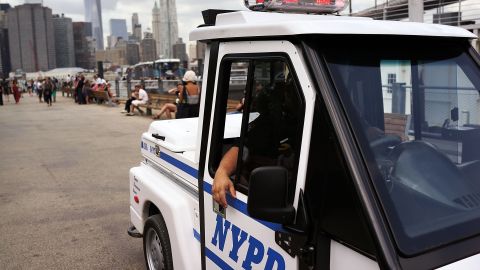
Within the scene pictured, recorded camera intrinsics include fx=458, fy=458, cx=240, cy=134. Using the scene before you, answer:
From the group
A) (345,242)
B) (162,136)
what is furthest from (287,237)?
(162,136)

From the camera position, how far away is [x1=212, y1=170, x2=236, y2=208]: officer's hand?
7.82 feet

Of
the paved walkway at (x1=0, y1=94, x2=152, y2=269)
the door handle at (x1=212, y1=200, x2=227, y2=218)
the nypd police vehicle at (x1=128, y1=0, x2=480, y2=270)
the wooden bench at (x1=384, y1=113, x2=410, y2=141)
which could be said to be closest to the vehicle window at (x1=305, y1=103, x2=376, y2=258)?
the nypd police vehicle at (x1=128, y1=0, x2=480, y2=270)

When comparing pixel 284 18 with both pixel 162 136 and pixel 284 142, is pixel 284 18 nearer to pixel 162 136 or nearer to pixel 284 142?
pixel 284 142

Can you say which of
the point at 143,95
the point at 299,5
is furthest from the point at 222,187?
the point at 143,95

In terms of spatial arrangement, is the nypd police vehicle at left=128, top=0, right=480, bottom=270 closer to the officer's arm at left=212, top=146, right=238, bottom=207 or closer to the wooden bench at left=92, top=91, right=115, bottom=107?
the officer's arm at left=212, top=146, right=238, bottom=207

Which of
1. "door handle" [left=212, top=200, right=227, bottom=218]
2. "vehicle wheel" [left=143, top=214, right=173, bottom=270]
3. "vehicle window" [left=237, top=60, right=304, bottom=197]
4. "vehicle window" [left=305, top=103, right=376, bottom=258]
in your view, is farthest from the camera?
"vehicle wheel" [left=143, top=214, right=173, bottom=270]

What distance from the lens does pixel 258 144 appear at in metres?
2.26

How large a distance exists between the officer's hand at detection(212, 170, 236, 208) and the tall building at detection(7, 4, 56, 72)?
133176 millimetres

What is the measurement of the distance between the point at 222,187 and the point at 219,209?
0.74ft

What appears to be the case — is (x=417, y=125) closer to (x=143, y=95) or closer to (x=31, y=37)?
(x=143, y=95)

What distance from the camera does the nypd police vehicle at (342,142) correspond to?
167 centimetres

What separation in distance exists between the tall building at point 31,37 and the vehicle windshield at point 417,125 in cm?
13372

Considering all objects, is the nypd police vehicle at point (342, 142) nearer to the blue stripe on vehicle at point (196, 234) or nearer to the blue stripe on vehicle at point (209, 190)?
the blue stripe on vehicle at point (209, 190)

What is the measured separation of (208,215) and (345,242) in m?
1.14
